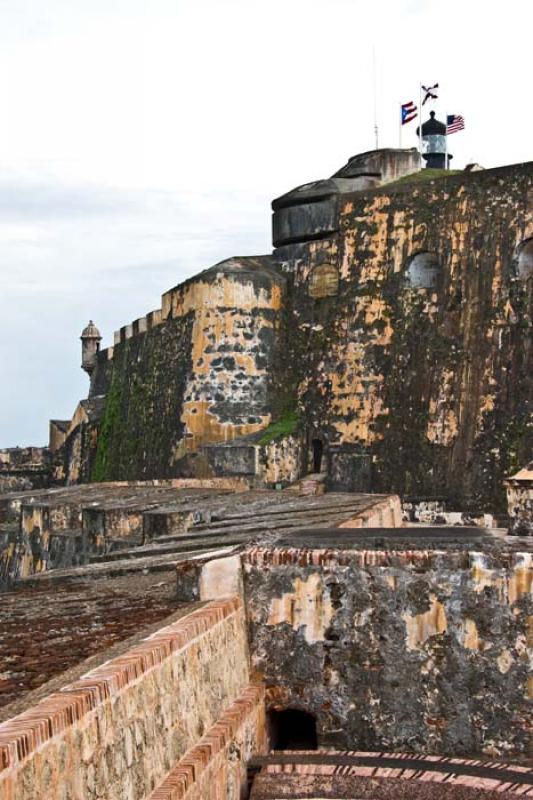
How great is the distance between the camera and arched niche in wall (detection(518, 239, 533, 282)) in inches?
710

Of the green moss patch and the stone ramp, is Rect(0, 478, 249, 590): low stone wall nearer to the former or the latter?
the green moss patch

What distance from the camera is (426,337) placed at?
19.0 m

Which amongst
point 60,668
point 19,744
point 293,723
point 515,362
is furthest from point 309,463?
point 19,744

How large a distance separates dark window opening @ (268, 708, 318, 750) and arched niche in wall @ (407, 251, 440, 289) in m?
13.2

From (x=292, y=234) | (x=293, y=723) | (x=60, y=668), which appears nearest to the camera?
(x=60, y=668)

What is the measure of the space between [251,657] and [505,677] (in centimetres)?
139

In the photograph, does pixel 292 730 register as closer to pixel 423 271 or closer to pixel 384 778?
pixel 384 778

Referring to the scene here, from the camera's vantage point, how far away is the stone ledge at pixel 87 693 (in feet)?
11.5

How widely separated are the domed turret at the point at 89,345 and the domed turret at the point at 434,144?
1138cm

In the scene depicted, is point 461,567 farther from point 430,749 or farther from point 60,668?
point 60,668

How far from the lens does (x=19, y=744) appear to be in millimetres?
3479

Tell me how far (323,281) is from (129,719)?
16819mm

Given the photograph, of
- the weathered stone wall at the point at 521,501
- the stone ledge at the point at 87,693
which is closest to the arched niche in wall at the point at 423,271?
the weathered stone wall at the point at 521,501

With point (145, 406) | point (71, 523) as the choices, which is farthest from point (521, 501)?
point (145, 406)
